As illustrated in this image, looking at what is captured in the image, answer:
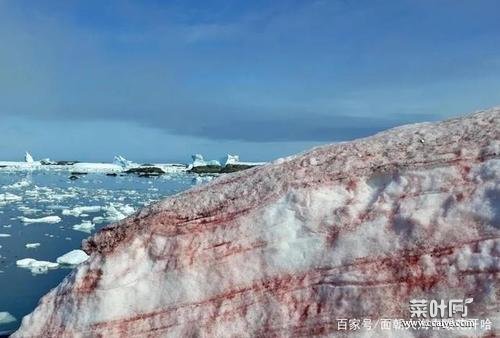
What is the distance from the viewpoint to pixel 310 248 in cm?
491

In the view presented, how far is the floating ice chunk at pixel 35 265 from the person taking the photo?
16.6 m

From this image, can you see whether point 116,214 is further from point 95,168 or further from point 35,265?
point 95,168

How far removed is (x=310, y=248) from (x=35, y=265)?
1376cm

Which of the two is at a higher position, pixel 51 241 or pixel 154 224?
pixel 51 241

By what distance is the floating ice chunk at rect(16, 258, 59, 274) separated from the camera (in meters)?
16.6

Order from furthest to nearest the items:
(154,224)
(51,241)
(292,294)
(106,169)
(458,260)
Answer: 1. (106,169)
2. (51,241)
3. (154,224)
4. (292,294)
5. (458,260)

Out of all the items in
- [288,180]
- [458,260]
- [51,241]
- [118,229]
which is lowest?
[458,260]

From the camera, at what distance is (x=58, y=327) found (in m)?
5.39

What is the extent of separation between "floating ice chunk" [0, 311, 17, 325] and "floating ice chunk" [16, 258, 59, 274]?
472 cm

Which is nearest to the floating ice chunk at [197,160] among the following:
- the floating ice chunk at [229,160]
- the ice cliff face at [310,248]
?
the floating ice chunk at [229,160]

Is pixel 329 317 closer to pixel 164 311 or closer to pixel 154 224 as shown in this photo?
pixel 164 311

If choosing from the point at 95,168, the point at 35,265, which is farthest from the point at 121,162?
the point at 35,265

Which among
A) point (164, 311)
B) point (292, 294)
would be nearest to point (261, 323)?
point (292, 294)

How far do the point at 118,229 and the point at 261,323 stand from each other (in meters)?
1.59
